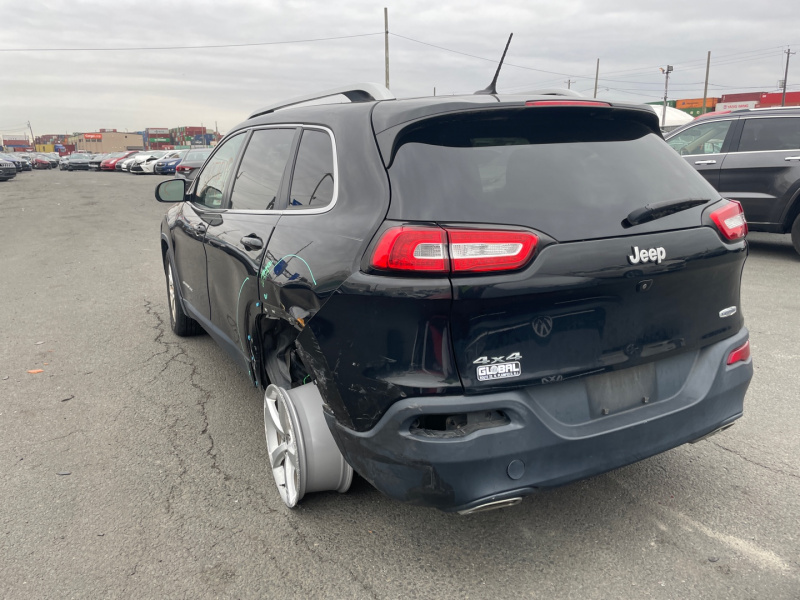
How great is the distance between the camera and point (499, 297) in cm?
214

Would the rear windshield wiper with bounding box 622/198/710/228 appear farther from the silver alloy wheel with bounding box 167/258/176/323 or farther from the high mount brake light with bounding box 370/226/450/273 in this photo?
the silver alloy wheel with bounding box 167/258/176/323

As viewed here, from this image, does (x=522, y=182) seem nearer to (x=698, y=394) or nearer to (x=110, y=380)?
(x=698, y=394)

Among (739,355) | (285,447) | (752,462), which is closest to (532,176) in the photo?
(739,355)

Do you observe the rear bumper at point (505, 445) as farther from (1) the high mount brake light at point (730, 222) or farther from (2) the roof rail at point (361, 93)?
(2) the roof rail at point (361, 93)

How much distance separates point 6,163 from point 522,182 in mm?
35657

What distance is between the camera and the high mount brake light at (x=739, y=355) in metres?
2.70

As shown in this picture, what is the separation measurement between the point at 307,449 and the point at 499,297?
45.5 inches

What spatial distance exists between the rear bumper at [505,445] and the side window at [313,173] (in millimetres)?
944

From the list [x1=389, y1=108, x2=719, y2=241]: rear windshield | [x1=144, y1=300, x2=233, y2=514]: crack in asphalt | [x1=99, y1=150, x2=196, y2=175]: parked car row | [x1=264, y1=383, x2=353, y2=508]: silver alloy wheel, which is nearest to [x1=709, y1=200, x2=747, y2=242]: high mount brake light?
[x1=389, y1=108, x2=719, y2=241]: rear windshield

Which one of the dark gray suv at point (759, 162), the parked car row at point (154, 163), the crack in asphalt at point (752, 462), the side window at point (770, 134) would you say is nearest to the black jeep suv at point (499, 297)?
the crack in asphalt at point (752, 462)

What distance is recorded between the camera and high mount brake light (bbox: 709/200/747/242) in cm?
263

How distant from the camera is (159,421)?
3955 mm

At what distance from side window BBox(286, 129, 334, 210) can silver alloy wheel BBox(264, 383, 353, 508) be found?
2.68 ft

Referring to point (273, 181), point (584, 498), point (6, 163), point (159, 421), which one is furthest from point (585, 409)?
point (6, 163)
